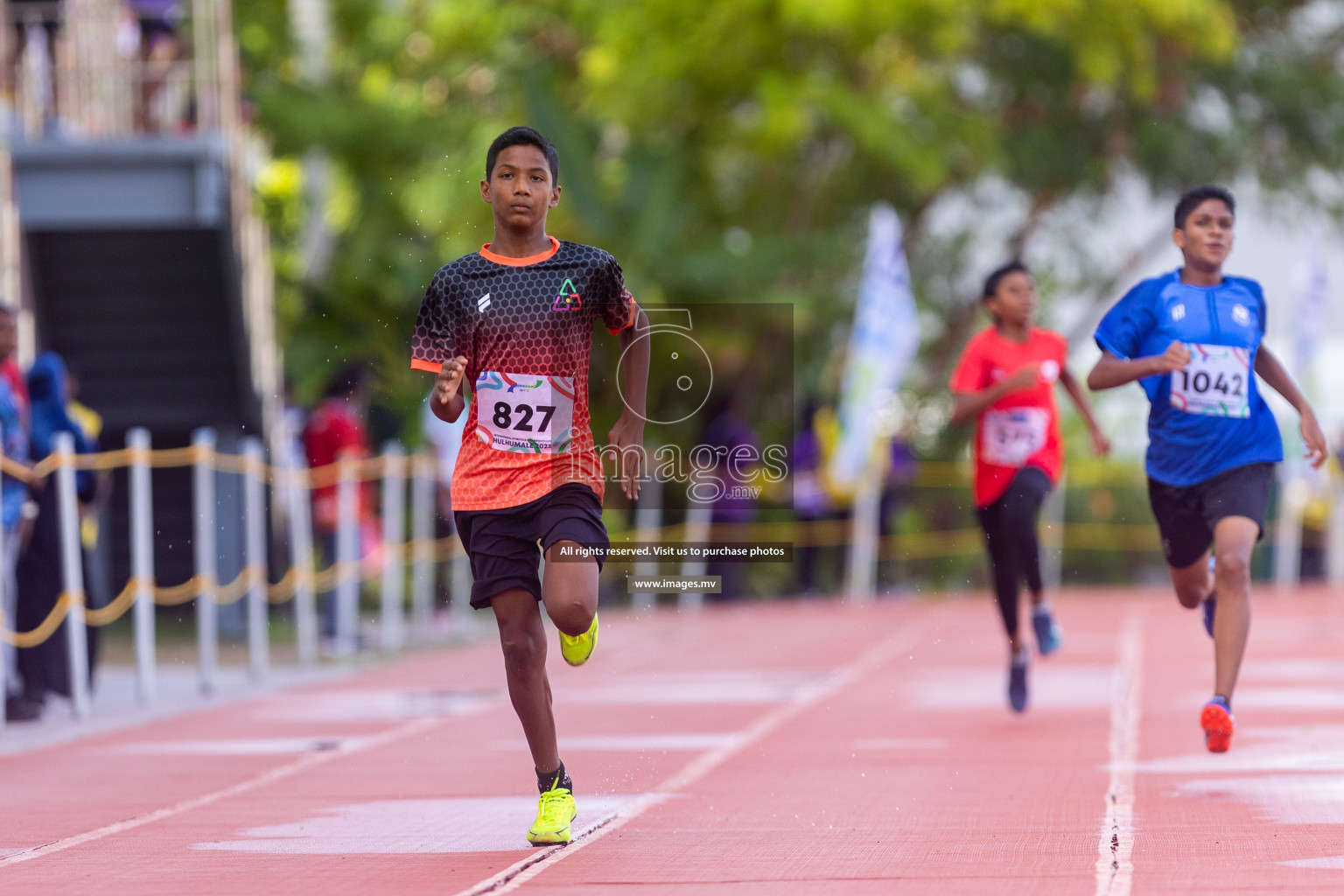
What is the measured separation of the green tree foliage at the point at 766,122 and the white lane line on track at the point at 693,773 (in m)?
6.44

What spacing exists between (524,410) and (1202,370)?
10.3 feet

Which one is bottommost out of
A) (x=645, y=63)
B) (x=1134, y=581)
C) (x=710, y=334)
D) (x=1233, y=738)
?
(x=1134, y=581)

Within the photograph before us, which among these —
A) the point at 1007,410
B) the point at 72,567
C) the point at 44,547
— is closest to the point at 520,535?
the point at 1007,410

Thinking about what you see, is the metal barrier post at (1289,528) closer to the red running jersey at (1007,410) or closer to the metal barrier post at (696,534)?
the metal barrier post at (696,534)

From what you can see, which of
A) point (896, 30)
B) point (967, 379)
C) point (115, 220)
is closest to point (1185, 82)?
point (896, 30)

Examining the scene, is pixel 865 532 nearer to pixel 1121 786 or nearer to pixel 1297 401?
pixel 1297 401

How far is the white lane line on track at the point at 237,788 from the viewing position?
6916 millimetres

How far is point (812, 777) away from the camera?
332 inches

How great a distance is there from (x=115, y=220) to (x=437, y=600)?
15.8 feet

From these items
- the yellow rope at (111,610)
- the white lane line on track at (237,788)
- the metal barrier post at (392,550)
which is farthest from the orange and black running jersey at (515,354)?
the metal barrier post at (392,550)

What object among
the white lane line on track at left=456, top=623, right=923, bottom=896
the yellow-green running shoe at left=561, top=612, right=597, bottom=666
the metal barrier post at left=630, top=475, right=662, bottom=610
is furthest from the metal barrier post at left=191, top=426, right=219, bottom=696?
the metal barrier post at left=630, top=475, right=662, bottom=610

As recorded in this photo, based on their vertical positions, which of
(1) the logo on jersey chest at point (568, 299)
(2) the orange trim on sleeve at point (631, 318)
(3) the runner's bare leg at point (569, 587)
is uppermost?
(1) the logo on jersey chest at point (568, 299)

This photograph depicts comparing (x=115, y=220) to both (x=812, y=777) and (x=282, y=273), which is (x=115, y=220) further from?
(x=812, y=777)

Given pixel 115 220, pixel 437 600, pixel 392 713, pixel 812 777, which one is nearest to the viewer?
pixel 812 777
